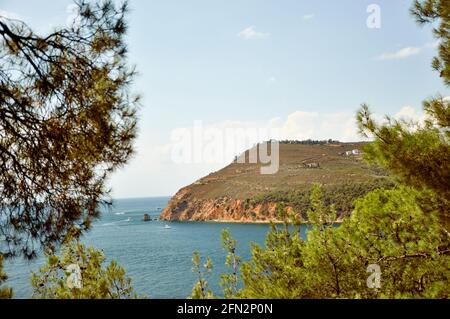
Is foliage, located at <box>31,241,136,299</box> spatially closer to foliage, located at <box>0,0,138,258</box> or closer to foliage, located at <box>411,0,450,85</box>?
foliage, located at <box>0,0,138,258</box>

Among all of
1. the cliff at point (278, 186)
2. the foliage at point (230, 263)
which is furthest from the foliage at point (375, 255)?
the cliff at point (278, 186)

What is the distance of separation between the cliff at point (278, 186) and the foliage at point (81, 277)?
157ft

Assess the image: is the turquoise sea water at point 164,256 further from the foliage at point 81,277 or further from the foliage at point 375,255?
the foliage at point 375,255

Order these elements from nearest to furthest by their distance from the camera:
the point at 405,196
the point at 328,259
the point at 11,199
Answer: the point at 11,199, the point at 405,196, the point at 328,259

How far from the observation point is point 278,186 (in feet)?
249

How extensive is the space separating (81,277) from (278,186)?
7179cm

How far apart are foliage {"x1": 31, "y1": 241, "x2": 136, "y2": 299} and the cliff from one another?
157 ft

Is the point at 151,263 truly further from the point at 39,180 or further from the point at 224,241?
the point at 39,180

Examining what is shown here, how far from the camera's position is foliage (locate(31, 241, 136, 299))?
501 centimetres

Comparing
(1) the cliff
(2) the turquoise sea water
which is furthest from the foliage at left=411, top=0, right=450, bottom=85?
(1) the cliff
